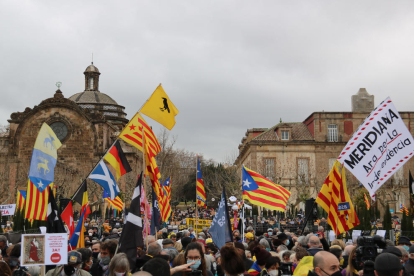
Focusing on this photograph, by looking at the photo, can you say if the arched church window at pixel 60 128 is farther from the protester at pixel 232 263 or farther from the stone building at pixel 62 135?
the protester at pixel 232 263

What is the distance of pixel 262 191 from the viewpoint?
640 inches

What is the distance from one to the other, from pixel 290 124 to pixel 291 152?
15.3ft

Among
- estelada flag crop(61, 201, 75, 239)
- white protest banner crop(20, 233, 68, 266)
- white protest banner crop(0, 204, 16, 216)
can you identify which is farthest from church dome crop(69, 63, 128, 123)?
white protest banner crop(20, 233, 68, 266)

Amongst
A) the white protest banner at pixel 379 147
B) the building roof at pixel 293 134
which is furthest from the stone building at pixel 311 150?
the white protest banner at pixel 379 147

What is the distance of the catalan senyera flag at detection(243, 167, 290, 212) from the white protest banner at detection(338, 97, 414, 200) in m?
5.99

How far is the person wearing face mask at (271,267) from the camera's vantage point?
288 inches

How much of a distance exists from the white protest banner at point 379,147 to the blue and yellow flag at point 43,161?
6.22m

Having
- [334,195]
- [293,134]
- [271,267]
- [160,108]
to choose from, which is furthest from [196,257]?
[293,134]

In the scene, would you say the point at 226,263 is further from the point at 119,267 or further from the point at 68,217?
the point at 68,217

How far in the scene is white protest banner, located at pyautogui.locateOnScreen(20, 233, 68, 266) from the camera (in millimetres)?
6688

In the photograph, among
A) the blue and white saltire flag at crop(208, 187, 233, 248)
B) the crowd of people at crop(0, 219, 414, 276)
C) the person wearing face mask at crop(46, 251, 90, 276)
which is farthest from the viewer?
the blue and white saltire flag at crop(208, 187, 233, 248)

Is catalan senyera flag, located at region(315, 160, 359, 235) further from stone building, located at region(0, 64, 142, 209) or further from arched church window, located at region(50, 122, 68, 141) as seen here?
arched church window, located at region(50, 122, 68, 141)

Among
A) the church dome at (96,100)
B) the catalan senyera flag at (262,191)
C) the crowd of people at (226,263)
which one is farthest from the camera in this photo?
the church dome at (96,100)

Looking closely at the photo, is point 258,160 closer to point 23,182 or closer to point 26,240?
point 23,182
